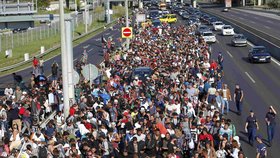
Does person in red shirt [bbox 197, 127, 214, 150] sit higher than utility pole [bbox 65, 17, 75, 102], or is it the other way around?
utility pole [bbox 65, 17, 75, 102]

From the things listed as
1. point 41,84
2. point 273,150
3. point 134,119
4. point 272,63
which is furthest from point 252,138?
point 272,63

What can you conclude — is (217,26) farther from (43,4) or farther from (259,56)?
(43,4)

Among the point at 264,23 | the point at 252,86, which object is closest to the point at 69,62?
the point at 252,86

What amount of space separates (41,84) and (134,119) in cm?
951

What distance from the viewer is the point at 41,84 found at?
2772 cm

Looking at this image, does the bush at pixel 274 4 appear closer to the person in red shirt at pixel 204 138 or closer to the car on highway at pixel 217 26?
the car on highway at pixel 217 26

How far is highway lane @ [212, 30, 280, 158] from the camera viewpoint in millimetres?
22909

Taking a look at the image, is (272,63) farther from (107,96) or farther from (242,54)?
(107,96)

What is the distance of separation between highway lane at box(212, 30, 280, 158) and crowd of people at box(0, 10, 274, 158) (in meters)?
1.25

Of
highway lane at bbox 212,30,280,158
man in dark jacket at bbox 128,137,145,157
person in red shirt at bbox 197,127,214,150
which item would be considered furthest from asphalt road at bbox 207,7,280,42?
man in dark jacket at bbox 128,137,145,157

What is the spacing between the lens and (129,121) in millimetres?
18578

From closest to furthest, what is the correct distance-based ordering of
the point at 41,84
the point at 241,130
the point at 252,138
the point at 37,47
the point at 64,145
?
the point at 64,145
the point at 252,138
the point at 241,130
the point at 41,84
the point at 37,47

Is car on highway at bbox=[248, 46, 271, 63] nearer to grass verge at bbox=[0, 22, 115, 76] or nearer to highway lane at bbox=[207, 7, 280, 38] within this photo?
grass verge at bbox=[0, 22, 115, 76]

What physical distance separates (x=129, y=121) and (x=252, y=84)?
56.1 ft
